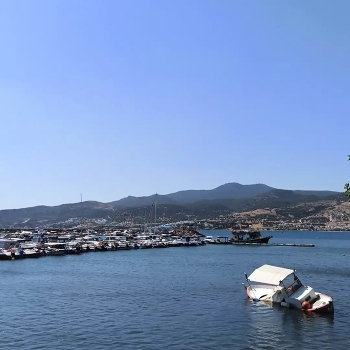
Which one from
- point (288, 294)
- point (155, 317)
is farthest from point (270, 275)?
point (155, 317)

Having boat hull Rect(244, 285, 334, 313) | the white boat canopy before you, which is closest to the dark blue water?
boat hull Rect(244, 285, 334, 313)

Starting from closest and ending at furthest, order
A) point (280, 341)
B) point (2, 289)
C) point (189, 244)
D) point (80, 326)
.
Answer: point (280, 341) < point (80, 326) < point (2, 289) < point (189, 244)

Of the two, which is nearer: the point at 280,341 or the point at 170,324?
the point at 280,341

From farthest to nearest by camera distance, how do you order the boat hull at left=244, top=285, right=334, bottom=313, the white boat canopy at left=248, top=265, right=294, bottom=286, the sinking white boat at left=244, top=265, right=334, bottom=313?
the white boat canopy at left=248, top=265, right=294, bottom=286 → the sinking white boat at left=244, top=265, right=334, bottom=313 → the boat hull at left=244, top=285, right=334, bottom=313

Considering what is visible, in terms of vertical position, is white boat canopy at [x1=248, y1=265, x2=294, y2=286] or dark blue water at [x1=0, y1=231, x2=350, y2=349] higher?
white boat canopy at [x1=248, y1=265, x2=294, y2=286]

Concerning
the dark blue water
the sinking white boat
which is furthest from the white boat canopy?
the dark blue water

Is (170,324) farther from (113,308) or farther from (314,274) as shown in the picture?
(314,274)

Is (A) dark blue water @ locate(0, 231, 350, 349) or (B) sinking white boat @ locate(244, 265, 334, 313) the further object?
(B) sinking white boat @ locate(244, 265, 334, 313)

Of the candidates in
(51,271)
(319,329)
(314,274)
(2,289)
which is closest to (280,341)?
(319,329)

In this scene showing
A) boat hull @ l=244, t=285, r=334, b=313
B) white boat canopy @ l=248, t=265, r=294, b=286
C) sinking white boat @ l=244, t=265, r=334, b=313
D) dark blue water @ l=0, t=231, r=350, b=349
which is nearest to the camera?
dark blue water @ l=0, t=231, r=350, b=349

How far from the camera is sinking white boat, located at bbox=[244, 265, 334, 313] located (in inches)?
1462

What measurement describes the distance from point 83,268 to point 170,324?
145 ft

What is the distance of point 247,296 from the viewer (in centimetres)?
4369

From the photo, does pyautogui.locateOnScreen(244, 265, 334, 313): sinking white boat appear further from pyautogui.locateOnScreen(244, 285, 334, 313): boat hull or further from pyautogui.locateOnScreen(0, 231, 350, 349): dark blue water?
pyautogui.locateOnScreen(0, 231, 350, 349): dark blue water
